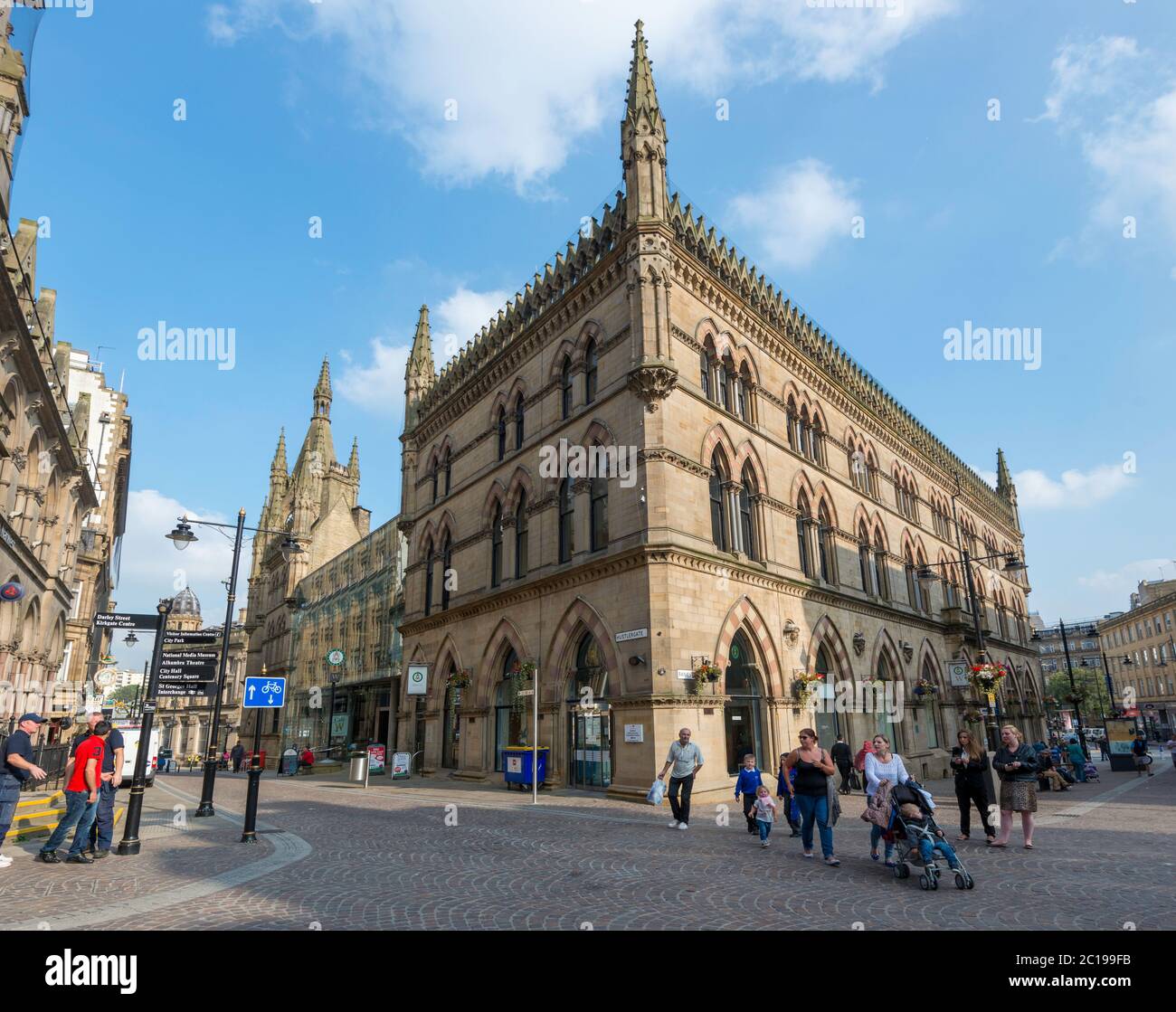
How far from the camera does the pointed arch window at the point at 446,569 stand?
1120 inches

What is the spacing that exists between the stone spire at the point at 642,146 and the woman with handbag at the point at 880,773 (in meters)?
16.7

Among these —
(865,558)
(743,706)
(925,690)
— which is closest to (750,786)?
(743,706)

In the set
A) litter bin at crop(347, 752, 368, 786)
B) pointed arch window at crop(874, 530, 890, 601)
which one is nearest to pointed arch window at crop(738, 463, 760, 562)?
pointed arch window at crop(874, 530, 890, 601)

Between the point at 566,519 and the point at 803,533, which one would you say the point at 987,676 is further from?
the point at 566,519

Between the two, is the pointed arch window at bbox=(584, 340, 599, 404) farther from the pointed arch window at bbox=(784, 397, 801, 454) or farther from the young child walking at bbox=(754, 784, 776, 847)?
the young child walking at bbox=(754, 784, 776, 847)

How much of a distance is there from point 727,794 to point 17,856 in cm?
1448

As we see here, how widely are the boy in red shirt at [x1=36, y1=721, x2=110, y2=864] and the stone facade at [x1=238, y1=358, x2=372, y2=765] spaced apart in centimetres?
4678

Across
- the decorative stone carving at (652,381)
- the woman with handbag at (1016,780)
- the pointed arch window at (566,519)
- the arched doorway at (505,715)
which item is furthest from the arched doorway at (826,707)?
the woman with handbag at (1016,780)

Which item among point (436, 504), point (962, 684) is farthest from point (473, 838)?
point (962, 684)

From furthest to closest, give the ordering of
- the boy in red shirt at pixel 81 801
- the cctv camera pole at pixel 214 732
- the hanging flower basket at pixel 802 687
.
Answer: the hanging flower basket at pixel 802 687, the cctv camera pole at pixel 214 732, the boy in red shirt at pixel 81 801

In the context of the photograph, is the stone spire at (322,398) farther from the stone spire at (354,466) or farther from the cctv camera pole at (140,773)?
the cctv camera pole at (140,773)

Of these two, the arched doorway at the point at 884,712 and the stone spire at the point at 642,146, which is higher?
the stone spire at the point at 642,146

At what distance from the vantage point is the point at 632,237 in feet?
68.8

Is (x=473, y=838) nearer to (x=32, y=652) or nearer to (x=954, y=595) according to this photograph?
(x=32, y=652)
